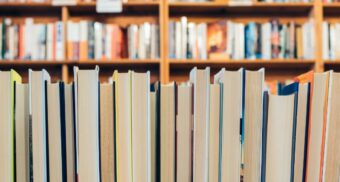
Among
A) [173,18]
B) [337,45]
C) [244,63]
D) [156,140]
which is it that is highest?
[173,18]

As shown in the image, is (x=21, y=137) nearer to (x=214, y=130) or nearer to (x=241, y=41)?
(x=214, y=130)

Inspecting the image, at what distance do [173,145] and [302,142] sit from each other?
0.46 feet

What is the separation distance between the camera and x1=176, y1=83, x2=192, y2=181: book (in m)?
0.57

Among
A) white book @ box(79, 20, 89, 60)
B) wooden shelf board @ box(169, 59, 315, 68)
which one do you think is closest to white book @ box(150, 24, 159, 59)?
wooden shelf board @ box(169, 59, 315, 68)

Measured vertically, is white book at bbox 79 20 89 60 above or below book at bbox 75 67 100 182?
above

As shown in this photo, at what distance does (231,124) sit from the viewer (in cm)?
55

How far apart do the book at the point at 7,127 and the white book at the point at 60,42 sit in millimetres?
2612

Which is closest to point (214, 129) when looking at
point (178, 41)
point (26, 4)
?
point (178, 41)

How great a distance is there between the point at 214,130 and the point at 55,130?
6.6 inches

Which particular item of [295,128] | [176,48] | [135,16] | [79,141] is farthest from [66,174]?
[135,16]

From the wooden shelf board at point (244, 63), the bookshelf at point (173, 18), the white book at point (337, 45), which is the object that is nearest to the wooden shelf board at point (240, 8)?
the bookshelf at point (173, 18)

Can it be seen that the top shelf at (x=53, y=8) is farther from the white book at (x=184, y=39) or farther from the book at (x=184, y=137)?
the book at (x=184, y=137)

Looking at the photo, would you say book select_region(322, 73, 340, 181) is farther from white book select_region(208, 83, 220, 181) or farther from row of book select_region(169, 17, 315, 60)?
row of book select_region(169, 17, 315, 60)

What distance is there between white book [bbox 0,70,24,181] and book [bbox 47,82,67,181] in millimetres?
38
